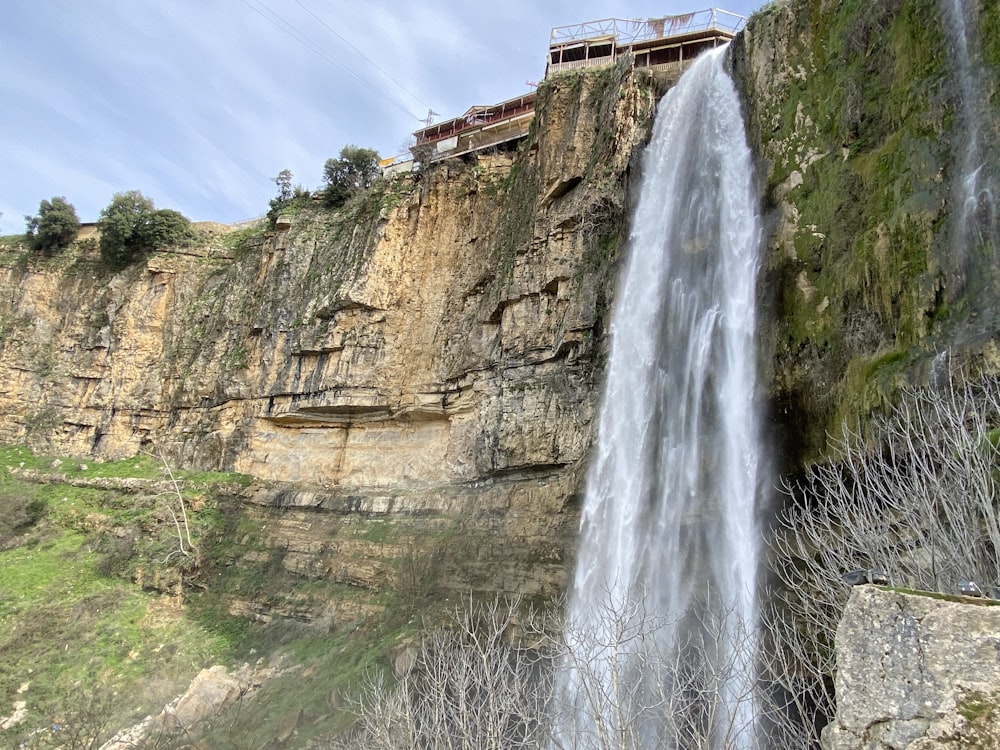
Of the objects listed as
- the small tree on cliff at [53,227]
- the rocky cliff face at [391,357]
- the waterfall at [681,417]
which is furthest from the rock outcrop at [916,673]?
the small tree on cliff at [53,227]

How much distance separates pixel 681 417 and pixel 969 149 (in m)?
8.11

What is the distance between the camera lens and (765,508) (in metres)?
13.9

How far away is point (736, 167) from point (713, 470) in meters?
9.18

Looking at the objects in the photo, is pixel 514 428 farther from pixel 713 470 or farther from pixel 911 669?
pixel 911 669

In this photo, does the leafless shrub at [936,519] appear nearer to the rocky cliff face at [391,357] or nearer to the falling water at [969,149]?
the falling water at [969,149]

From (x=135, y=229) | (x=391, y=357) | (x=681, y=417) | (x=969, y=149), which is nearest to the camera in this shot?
(x=969, y=149)

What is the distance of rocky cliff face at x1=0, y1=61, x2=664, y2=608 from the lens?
20.7m

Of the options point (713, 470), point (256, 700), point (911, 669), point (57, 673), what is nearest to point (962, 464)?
point (911, 669)

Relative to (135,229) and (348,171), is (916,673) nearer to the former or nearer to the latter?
(348,171)

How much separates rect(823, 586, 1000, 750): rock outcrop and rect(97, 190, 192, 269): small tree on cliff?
40.5m

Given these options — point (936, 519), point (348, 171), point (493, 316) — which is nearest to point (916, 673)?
point (936, 519)

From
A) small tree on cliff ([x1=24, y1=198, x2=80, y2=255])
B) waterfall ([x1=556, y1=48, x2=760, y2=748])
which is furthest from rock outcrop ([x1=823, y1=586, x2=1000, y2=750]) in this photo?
small tree on cliff ([x1=24, y1=198, x2=80, y2=255])

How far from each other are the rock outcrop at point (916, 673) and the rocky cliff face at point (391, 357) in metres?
14.9

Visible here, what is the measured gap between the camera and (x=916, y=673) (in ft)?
11.7
